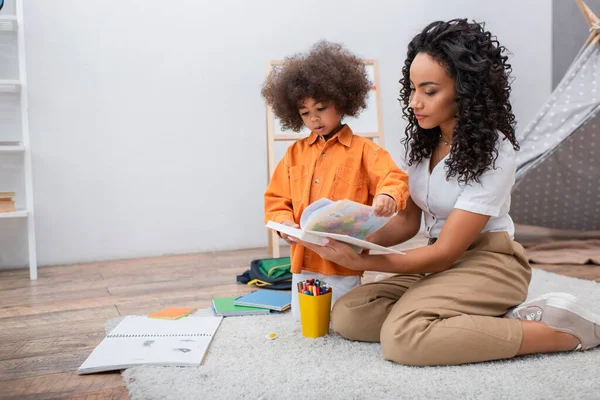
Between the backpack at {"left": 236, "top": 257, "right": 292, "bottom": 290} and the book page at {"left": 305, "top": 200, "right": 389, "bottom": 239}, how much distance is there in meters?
0.82

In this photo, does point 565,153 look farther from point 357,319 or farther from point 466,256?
point 357,319

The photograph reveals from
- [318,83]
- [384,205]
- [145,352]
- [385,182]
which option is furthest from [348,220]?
[145,352]

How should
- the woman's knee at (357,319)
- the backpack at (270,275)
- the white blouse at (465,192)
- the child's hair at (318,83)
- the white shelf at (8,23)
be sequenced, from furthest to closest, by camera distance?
the white shelf at (8,23), the backpack at (270,275), the child's hair at (318,83), the woman's knee at (357,319), the white blouse at (465,192)

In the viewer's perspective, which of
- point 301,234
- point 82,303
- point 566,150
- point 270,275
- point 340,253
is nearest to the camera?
point 301,234

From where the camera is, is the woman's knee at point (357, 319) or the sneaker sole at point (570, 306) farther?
the woman's knee at point (357, 319)

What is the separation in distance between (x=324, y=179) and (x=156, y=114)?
147 cm

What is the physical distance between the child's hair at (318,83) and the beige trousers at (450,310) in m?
0.53

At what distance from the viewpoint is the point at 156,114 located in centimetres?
288

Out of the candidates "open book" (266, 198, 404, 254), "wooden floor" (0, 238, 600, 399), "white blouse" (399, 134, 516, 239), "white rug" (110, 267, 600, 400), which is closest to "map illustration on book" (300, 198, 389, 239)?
"open book" (266, 198, 404, 254)

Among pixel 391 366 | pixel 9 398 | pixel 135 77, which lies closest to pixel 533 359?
pixel 391 366

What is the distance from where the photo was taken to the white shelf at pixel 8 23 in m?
2.38

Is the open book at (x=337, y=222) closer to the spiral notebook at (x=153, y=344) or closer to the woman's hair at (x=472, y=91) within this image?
the woman's hair at (x=472, y=91)

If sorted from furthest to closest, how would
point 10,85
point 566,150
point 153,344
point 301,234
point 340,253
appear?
point 566,150 < point 10,85 < point 153,344 < point 340,253 < point 301,234

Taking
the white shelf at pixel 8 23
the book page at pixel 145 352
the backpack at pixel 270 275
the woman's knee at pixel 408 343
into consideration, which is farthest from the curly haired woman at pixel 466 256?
the white shelf at pixel 8 23
